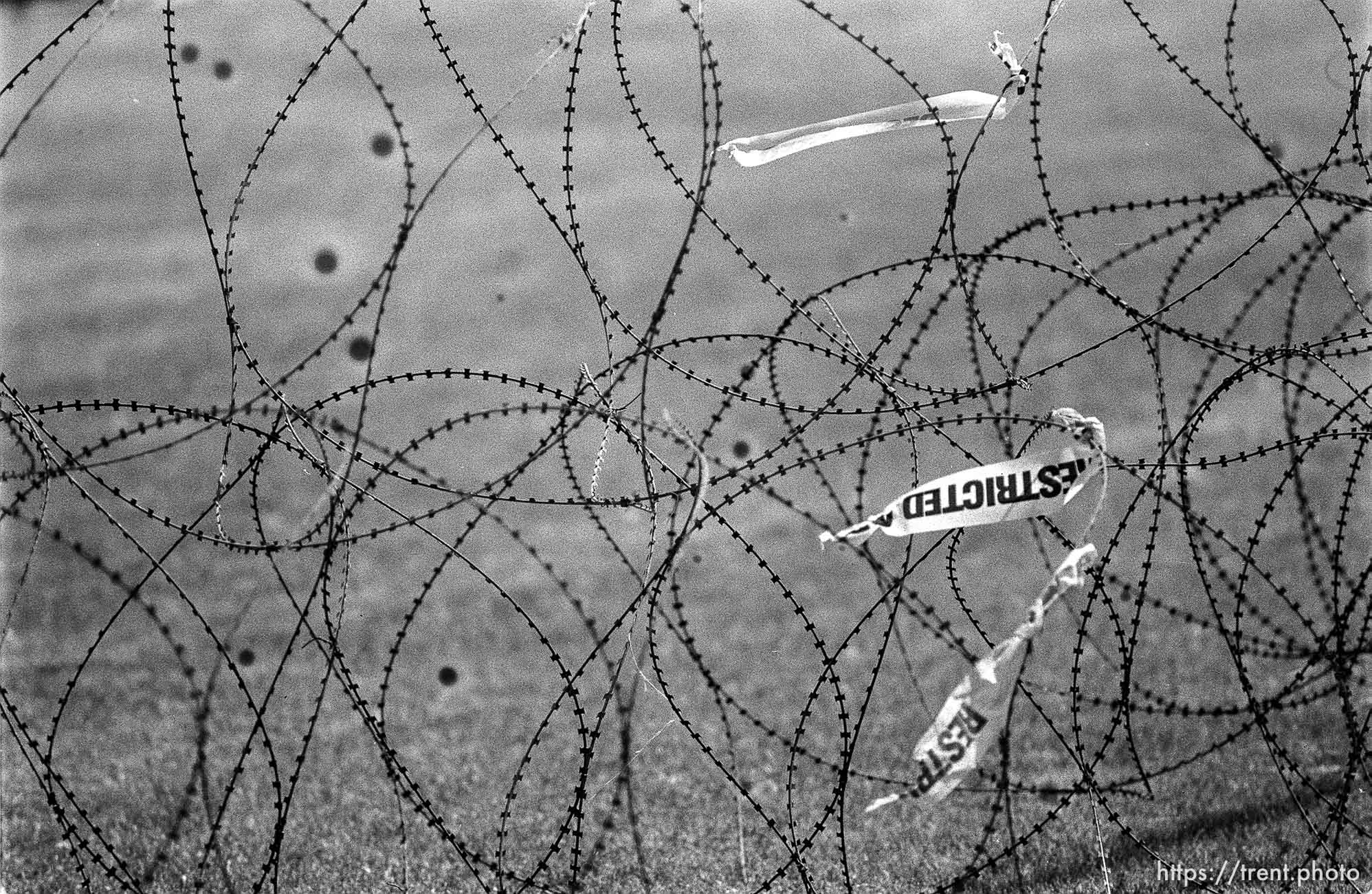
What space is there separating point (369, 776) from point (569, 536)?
5563mm

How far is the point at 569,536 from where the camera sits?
12453mm

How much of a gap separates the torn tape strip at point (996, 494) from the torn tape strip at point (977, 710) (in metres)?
0.23

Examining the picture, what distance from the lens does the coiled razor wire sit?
4.40 metres

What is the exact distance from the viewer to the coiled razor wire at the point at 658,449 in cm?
440

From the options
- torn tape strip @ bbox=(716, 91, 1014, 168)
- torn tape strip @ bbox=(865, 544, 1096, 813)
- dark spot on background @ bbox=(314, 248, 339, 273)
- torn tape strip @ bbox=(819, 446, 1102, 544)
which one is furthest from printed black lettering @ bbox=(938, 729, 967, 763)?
dark spot on background @ bbox=(314, 248, 339, 273)

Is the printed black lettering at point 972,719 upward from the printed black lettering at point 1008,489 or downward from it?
downward

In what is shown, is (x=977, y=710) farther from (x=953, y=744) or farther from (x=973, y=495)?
(x=973, y=495)

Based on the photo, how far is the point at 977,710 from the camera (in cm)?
364

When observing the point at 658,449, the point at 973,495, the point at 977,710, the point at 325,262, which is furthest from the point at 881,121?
the point at 325,262

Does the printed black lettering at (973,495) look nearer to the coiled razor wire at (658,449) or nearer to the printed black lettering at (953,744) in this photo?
the coiled razor wire at (658,449)

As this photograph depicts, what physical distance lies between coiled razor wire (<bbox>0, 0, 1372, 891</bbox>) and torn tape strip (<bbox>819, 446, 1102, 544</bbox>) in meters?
0.22

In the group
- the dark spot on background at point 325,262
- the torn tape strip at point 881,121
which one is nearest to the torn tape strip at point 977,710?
the torn tape strip at point 881,121

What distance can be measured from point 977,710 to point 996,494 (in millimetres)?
608

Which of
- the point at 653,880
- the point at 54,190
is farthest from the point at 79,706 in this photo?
the point at 54,190
